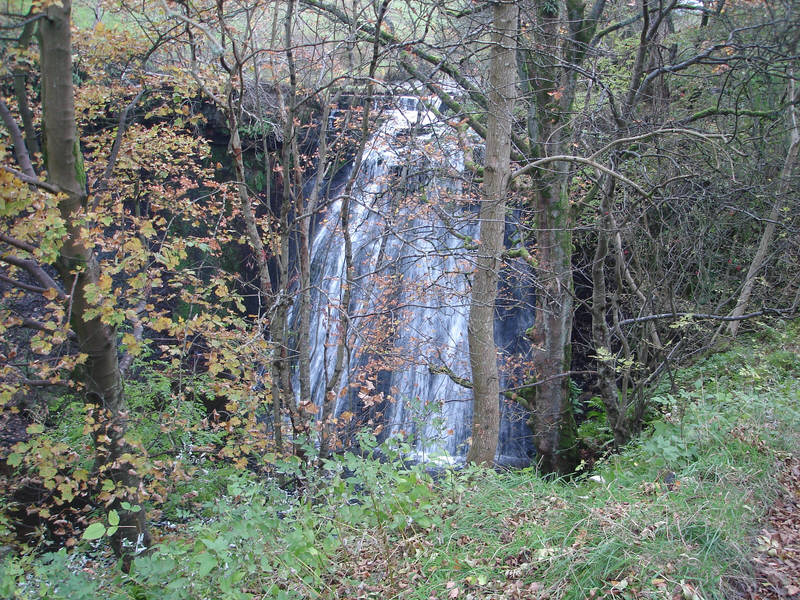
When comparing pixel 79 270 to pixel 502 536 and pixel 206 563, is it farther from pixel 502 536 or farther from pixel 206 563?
pixel 502 536

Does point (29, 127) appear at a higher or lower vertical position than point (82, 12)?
lower

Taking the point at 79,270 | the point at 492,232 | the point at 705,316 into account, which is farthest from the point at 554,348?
the point at 79,270

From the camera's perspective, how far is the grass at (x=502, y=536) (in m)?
2.58

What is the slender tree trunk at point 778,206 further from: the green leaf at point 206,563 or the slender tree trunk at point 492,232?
the green leaf at point 206,563

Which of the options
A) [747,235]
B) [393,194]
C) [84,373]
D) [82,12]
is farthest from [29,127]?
[82,12]

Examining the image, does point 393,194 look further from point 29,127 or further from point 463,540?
point 463,540

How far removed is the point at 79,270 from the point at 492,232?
11.7 feet

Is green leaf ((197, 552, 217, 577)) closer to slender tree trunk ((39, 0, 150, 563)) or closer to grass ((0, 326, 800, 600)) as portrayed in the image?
grass ((0, 326, 800, 600))

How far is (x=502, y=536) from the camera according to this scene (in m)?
3.06

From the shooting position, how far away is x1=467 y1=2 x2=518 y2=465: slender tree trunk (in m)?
4.89

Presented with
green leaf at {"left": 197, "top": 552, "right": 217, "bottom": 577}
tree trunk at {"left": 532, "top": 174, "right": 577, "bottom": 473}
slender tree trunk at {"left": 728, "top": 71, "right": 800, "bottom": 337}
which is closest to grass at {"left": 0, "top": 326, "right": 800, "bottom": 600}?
green leaf at {"left": 197, "top": 552, "right": 217, "bottom": 577}

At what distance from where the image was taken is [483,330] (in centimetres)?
522

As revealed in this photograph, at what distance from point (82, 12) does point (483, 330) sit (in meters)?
14.1

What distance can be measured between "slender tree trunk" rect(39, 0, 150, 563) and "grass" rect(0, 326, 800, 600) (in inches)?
46.8
